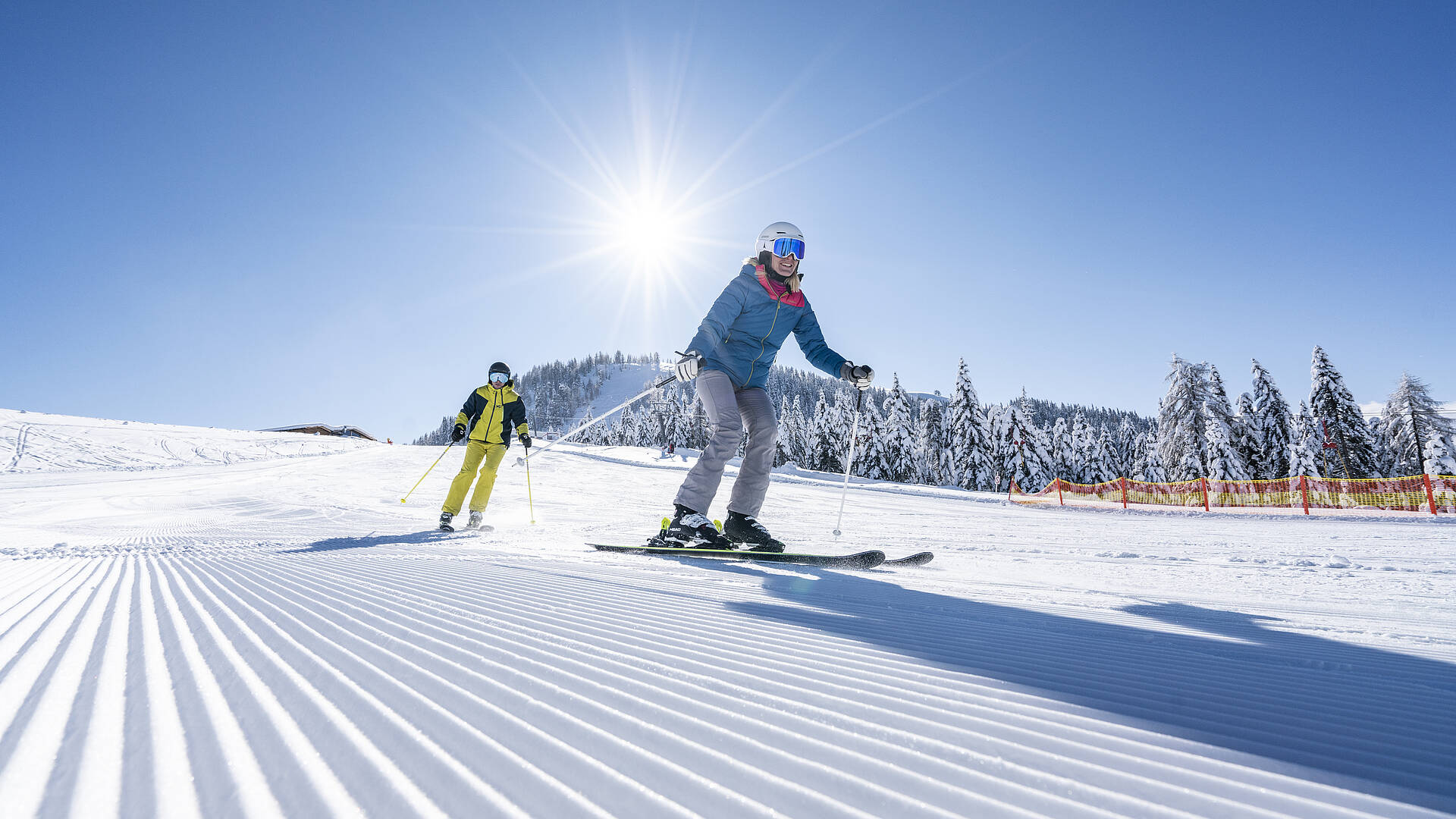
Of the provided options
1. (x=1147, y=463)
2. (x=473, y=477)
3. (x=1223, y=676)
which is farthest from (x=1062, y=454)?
(x=1223, y=676)

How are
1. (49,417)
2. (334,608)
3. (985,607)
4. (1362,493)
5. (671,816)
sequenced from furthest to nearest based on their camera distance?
(49,417) < (1362,493) < (985,607) < (334,608) < (671,816)

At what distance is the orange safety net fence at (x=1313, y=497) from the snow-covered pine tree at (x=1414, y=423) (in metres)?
24.9

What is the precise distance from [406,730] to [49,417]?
26502 millimetres

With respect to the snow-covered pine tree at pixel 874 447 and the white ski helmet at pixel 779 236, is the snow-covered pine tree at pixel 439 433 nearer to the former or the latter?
the snow-covered pine tree at pixel 874 447

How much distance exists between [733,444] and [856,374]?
3.92 feet

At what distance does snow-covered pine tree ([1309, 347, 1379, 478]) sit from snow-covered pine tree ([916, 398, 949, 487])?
1035 inches

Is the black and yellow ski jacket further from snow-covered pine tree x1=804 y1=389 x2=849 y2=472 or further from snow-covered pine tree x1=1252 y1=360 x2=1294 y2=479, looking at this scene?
snow-covered pine tree x1=804 y1=389 x2=849 y2=472

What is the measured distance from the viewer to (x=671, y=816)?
68cm

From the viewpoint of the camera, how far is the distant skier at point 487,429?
6.91 m

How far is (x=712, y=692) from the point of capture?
3.97ft

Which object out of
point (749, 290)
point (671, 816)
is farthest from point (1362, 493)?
point (671, 816)

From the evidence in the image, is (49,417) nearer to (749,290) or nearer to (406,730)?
(749,290)

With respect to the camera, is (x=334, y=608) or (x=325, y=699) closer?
(x=325, y=699)

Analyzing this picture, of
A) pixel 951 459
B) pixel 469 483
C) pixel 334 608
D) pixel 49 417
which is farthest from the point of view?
pixel 951 459
